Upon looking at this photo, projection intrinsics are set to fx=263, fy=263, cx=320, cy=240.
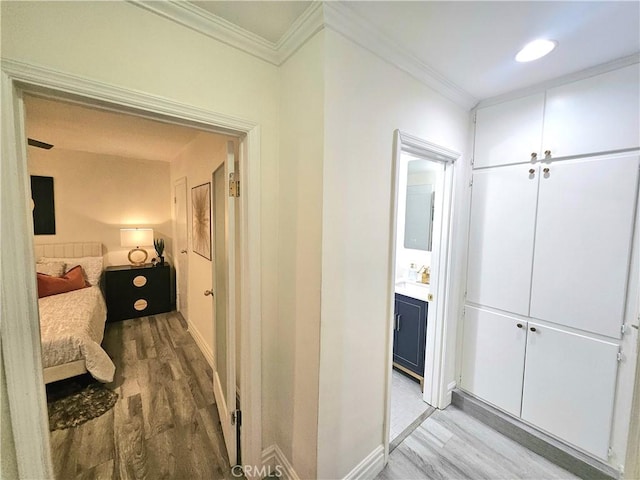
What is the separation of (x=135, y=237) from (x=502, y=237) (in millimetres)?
4548

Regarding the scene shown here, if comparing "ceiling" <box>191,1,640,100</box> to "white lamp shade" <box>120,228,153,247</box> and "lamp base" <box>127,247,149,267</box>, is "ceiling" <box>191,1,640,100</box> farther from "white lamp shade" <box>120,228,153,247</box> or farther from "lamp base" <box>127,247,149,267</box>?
"lamp base" <box>127,247,149,267</box>

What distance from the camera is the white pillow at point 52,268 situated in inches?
131

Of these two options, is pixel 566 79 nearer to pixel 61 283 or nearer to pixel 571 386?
pixel 571 386

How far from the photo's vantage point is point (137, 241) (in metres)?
3.95

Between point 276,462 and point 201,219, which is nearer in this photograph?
point 276,462

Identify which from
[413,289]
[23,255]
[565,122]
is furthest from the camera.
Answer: [413,289]

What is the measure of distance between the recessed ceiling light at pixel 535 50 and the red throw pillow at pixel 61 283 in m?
4.80

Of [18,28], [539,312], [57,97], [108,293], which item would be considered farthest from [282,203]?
[108,293]

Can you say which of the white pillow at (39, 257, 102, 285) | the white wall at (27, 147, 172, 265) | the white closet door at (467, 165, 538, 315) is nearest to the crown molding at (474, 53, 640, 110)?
the white closet door at (467, 165, 538, 315)

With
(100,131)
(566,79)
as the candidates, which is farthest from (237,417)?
(100,131)

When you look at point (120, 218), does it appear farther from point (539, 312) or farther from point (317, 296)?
point (539, 312)

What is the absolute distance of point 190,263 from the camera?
11.3 feet

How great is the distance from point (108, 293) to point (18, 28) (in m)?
3.75

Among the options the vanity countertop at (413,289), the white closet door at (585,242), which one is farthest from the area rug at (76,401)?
the white closet door at (585,242)
